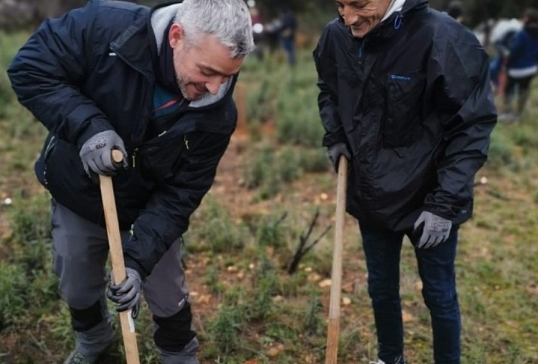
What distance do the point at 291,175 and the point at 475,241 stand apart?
1928 mm

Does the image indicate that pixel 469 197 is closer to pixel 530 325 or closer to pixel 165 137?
pixel 165 137

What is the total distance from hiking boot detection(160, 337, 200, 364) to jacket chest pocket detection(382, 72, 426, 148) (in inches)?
52.2

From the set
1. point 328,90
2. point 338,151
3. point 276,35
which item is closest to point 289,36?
point 276,35

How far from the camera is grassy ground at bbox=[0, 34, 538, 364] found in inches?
145

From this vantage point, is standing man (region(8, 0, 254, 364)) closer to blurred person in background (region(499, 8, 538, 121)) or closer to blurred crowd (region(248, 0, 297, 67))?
blurred person in background (region(499, 8, 538, 121))

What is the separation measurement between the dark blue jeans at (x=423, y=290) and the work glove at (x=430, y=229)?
0.09 metres

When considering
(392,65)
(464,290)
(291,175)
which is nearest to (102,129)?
(392,65)

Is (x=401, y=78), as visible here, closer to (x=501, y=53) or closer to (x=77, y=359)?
(x=77, y=359)

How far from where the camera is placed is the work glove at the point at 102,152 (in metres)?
2.41

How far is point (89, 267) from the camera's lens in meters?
3.02

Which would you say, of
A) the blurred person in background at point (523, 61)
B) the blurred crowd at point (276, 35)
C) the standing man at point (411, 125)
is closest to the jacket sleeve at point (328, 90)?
the standing man at point (411, 125)

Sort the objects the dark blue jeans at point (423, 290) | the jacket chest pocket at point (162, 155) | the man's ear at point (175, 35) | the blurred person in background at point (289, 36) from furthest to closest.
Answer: the blurred person in background at point (289, 36) < the dark blue jeans at point (423, 290) < the jacket chest pocket at point (162, 155) < the man's ear at point (175, 35)

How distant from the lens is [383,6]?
8.50ft

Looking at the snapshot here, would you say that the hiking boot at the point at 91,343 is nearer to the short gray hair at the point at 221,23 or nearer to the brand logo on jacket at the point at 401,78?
the short gray hair at the point at 221,23
